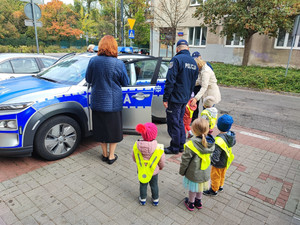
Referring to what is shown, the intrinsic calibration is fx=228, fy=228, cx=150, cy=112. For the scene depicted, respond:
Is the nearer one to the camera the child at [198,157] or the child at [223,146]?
the child at [198,157]

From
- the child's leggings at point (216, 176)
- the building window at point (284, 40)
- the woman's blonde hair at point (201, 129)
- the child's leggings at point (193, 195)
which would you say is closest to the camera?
the woman's blonde hair at point (201, 129)

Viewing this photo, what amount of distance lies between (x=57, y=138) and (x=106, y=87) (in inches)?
46.6

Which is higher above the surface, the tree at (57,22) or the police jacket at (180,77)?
the tree at (57,22)

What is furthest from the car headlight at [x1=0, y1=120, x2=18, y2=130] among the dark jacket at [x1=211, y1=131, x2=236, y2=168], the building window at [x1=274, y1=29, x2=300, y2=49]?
the building window at [x1=274, y1=29, x2=300, y2=49]

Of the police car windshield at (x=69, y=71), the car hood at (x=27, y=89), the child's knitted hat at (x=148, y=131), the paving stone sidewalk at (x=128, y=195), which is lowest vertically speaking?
the paving stone sidewalk at (x=128, y=195)

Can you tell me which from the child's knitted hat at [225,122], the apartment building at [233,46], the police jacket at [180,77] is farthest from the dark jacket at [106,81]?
the apartment building at [233,46]

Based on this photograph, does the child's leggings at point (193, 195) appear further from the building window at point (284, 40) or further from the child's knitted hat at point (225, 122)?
the building window at point (284, 40)

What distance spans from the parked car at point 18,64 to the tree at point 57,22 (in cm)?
4427

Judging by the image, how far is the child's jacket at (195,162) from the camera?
2.47 meters

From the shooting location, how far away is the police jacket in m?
3.75

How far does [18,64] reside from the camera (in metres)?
6.33

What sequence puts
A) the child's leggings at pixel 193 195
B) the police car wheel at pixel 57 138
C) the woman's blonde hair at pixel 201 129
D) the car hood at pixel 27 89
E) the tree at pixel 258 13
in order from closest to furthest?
1. the woman's blonde hair at pixel 201 129
2. the child's leggings at pixel 193 195
3. the car hood at pixel 27 89
4. the police car wheel at pixel 57 138
5. the tree at pixel 258 13

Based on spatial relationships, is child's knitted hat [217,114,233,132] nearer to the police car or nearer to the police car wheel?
the police car

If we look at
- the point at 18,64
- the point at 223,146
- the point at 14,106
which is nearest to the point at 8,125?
the point at 14,106
